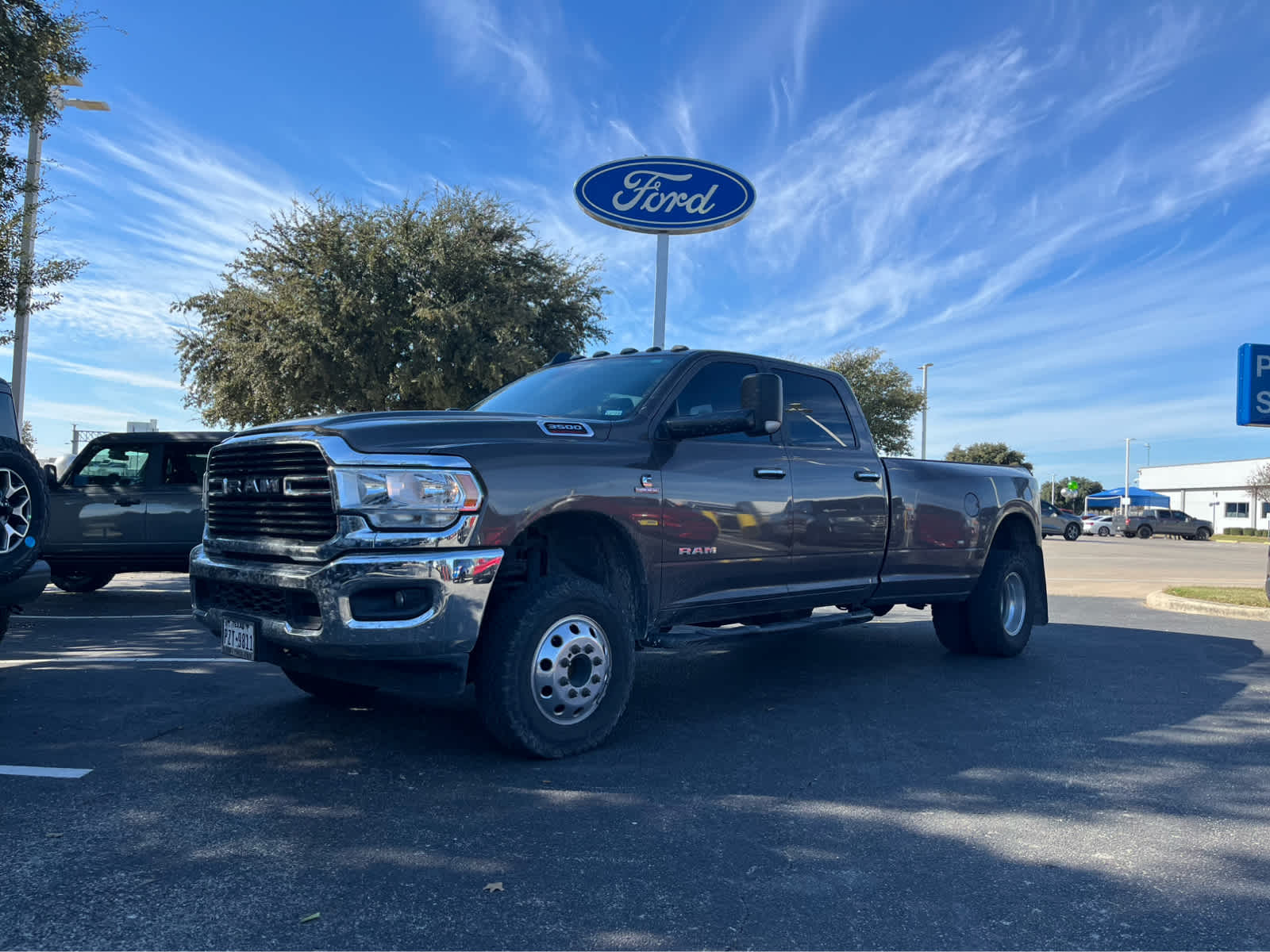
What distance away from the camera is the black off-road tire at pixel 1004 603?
7.57 metres

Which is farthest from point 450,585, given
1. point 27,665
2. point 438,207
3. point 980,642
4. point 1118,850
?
point 438,207

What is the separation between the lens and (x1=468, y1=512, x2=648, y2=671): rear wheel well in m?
4.64

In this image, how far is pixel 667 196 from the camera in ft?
53.7

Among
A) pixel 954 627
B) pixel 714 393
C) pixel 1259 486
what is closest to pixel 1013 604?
pixel 954 627

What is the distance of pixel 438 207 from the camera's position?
2259 cm

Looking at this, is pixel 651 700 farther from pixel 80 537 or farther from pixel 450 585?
pixel 80 537

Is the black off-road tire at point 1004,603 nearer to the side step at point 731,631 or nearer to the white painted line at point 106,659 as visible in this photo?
the side step at point 731,631

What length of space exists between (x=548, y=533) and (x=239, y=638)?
1491 millimetres

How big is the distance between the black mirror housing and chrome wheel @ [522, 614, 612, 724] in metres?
1.30

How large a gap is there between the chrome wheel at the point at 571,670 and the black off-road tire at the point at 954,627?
386 centimetres

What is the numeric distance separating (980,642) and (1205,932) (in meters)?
4.91

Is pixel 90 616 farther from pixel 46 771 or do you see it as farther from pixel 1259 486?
pixel 1259 486

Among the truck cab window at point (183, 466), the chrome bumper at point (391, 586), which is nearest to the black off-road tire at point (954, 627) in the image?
the chrome bumper at point (391, 586)

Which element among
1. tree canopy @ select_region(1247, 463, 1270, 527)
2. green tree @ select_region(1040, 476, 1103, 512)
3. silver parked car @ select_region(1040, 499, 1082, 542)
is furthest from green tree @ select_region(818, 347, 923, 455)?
green tree @ select_region(1040, 476, 1103, 512)
